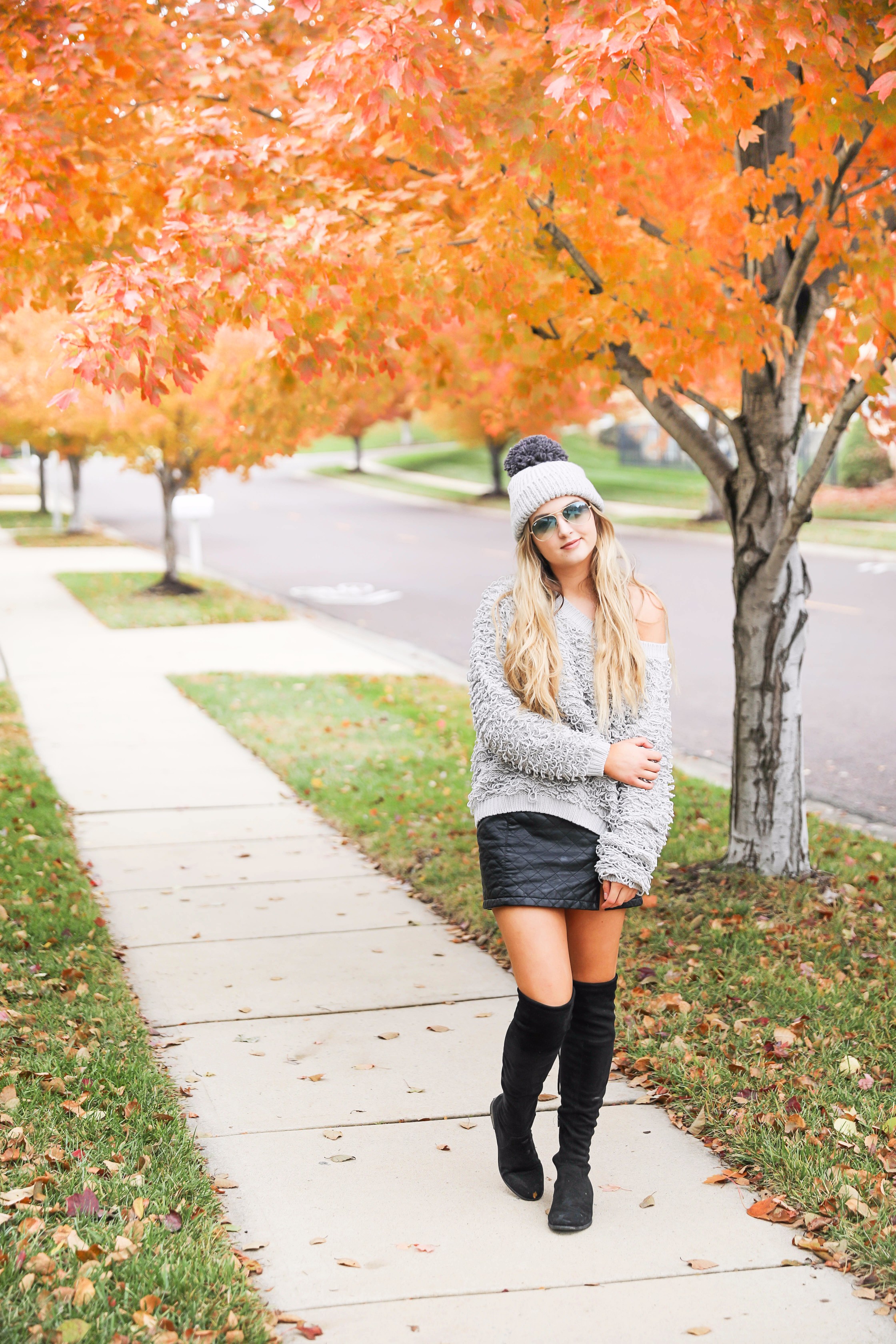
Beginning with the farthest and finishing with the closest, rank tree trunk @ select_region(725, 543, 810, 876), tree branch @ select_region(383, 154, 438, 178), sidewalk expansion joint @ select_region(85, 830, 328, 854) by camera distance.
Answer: sidewalk expansion joint @ select_region(85, 830, 328, 854), tree trunk @ select_region(725, 543, 810, 876), tree branch @ select_region(383, 154, 438, 178)

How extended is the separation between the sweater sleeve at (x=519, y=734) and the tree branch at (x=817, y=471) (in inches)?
97.3

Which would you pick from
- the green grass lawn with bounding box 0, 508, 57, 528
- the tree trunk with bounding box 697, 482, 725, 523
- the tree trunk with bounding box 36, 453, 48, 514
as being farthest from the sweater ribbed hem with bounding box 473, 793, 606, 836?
the tree trunk with bounding box 36, 453, 48, 514

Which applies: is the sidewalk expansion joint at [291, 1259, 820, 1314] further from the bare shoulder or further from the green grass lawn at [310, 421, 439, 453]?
the green grass lawn at [310, 421, 439, 453]

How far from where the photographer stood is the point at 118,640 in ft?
45.1

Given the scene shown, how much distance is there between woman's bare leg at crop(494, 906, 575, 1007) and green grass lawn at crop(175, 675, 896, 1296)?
2.82 ft

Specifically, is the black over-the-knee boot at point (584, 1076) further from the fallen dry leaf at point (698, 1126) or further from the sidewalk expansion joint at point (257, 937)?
the sidewalk expansion joint at point (257, 937)

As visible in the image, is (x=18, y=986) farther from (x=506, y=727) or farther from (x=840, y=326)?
(x=840, y=326)

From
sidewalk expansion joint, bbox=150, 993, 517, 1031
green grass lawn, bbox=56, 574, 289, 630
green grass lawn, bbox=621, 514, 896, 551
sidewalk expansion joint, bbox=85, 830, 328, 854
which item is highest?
green grass lawn, bbox=621, 514, 896, 551

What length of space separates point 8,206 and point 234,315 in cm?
113

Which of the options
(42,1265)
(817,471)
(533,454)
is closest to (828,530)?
(817,471)

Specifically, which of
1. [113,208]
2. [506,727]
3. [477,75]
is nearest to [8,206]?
[113,208]

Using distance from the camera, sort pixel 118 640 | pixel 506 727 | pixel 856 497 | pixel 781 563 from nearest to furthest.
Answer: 1. pixel 506 727
2. pixel 781 563
3. pixel 118 640
4. pixel 856 497

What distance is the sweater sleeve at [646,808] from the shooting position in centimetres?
327

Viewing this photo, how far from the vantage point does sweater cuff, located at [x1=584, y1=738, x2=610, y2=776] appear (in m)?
3.26
